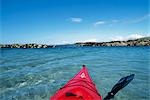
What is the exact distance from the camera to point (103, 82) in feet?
49.0

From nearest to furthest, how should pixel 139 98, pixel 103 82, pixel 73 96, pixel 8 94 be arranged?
1. pixel 73 96
2. pixel 139 98
3. pixel 8 94
4. pixel 103 82

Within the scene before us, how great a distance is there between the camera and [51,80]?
16.0 m

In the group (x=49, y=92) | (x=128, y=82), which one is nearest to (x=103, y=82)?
(x=128, y=82)

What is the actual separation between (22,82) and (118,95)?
7558mm

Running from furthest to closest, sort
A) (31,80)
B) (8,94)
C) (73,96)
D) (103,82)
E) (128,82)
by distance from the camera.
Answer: (31,80), (103,82), (128,82), (8,94), (73,96)

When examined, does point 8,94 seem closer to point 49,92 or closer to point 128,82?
point 49,92

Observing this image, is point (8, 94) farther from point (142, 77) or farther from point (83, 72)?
point (142, 77)

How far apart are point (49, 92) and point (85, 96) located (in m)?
4.94

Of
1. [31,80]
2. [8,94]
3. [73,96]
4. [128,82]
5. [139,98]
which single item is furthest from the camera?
[31,80]

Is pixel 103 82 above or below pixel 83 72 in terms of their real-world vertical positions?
below

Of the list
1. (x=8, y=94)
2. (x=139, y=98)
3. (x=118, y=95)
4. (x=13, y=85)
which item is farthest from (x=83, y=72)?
(x=13, y=85)

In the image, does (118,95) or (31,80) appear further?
(31,80)

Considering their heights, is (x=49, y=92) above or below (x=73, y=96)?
below

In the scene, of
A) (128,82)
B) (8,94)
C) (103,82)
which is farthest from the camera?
(103,82)
